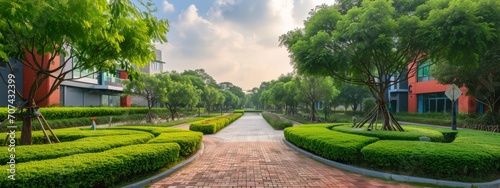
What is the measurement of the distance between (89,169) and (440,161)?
7133mm

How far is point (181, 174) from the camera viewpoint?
7.26 m

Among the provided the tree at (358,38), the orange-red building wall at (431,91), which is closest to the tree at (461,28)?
the tree at (358,38)

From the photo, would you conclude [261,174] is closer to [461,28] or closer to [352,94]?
[461,28]

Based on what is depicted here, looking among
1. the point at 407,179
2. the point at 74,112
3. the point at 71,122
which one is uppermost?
the point at 74,112

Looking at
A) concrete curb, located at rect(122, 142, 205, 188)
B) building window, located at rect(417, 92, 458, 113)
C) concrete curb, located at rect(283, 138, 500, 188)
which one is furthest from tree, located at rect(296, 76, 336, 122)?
concrete curb, located at rect(122, 142, 205, 188)

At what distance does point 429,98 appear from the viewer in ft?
119

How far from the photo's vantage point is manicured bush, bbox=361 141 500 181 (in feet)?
20.6

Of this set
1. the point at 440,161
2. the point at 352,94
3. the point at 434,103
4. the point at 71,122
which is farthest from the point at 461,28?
the point at 352,94

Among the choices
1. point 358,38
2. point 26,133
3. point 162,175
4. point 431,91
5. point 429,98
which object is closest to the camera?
point 162,175

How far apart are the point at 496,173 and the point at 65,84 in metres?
32.0

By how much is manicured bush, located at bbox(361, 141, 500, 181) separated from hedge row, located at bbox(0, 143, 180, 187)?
555 cm

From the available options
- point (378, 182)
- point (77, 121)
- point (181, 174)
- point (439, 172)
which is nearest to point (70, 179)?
point (181, 174)

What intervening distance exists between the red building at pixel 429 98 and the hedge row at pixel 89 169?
31.0 metres

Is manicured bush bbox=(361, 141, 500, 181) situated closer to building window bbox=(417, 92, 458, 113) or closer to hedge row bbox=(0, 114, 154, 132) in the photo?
hedge row bbox=(0, 114, 154, 132)
